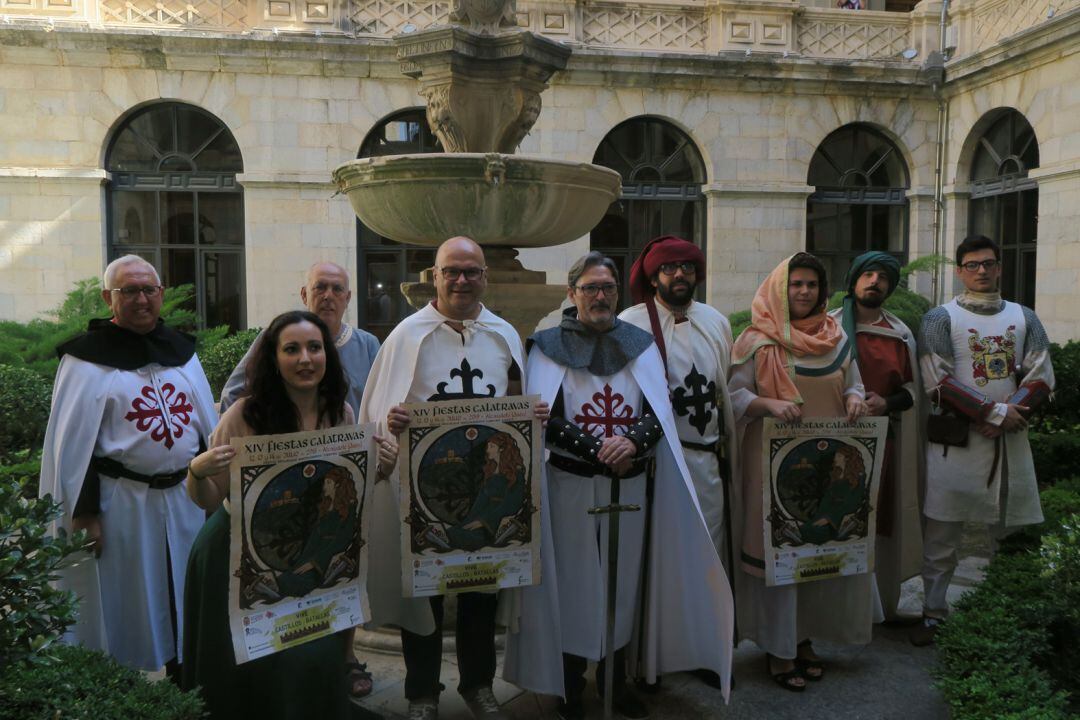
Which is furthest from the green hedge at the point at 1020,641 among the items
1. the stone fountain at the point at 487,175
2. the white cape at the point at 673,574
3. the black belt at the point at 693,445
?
the stone fountain at the point at 487,175

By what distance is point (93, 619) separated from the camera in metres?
3.65

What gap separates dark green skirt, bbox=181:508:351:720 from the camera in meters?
2.94

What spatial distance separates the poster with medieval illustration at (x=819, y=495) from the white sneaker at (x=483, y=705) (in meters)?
1.40

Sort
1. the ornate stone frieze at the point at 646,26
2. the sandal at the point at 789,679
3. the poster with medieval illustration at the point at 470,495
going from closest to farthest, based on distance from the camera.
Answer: the poster with medieval illustration at the point at 470,495
the sandal at the point at 789,679
the ornate stone frieze at the point at 646,26

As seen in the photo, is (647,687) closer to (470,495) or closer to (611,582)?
(611,582)

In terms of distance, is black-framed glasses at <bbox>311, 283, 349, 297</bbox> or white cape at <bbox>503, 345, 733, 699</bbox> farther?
black-framed glasses at <bbox>311, 283, 349, 297</bbox>

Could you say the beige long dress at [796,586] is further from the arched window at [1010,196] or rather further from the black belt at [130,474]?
the arched window at [1010,196]

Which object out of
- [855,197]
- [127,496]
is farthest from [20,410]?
[855,197]

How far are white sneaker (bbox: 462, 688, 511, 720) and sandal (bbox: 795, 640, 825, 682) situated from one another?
160 centimetres

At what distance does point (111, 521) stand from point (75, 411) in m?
0.51

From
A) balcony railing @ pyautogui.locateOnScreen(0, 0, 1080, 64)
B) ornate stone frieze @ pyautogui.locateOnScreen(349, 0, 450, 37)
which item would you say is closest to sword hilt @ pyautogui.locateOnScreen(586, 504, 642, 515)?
balcony railing @ pyautogui.locateOnScreen(0, 0, 1080, 64)

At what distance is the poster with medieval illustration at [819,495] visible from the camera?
3951 mm

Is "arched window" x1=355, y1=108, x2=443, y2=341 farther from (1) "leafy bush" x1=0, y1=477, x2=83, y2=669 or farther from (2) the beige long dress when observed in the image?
(1) "leafy bush" x1=0, y1=477, x2=83, y2=669

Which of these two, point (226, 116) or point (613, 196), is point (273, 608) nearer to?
point (613, 196)
